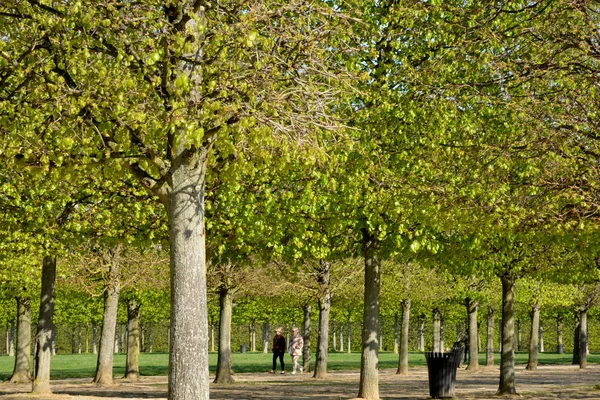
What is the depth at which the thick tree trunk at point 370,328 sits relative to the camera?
18.5 metres

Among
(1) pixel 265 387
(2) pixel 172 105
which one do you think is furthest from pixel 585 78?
(1) pixel 265 387

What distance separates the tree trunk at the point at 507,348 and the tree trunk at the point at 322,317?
7839 mm

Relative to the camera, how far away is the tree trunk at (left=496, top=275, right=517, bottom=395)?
21719mm

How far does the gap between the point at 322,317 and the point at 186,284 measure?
19.4 m

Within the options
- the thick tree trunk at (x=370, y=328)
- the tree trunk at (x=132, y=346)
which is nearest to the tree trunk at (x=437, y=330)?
the tree trunk at (x=132, y=346)

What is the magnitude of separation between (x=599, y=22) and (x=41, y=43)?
9.02 m

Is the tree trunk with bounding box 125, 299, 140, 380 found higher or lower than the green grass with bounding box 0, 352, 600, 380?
higher

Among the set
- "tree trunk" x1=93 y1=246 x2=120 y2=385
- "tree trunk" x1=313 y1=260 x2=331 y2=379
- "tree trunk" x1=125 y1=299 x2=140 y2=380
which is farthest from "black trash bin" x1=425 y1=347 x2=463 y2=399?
"tree trunk" x1=125 y1=299 x2=140 y2=380

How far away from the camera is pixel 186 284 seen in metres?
10.4

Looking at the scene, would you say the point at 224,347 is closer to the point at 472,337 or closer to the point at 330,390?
the point at 330,390

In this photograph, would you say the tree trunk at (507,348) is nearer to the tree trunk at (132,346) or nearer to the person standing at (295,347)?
the person standing at (295,347)

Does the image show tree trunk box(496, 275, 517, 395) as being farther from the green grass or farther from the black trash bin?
the green grass

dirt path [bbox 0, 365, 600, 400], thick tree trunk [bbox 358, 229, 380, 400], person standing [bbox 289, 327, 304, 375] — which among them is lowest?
dirt path [bbox 0, 365, 600, 400]

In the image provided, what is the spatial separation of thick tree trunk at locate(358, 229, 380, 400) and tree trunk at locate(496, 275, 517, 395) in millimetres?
5026
